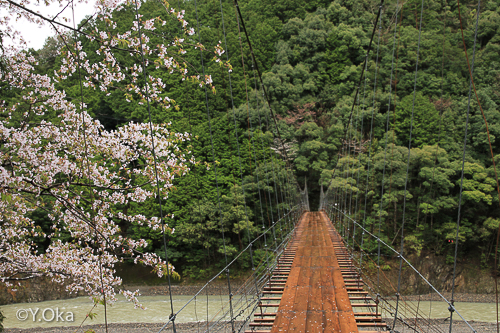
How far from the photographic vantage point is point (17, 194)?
101 inches

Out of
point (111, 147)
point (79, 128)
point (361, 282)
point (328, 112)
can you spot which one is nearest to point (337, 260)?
point (361, 282)

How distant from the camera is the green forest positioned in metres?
13.7

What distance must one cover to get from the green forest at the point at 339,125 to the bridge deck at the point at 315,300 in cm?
526

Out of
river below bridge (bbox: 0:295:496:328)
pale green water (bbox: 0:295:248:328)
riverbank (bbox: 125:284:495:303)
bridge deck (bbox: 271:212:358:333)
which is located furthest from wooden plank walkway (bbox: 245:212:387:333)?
riverbank (bbox: 125:284:495:303)

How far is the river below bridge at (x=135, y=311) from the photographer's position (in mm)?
11562

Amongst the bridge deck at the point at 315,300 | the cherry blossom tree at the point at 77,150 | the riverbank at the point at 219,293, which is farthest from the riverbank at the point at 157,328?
the cherry blossom tree at the point at 77,150

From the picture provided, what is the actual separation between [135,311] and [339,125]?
46.2 feet

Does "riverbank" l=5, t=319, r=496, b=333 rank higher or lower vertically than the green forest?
lower

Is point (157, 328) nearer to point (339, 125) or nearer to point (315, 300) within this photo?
point (315, 300)

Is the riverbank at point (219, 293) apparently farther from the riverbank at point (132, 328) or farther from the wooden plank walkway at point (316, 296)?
the wooden plank walkway at point (316, 296)

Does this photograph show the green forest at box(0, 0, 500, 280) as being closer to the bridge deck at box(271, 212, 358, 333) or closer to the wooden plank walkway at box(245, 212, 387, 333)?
the wooden plank walkway at box(245, 212, 387, 333)

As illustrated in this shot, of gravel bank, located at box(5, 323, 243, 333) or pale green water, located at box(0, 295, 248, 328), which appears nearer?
gravel bank, located at box(5, 323, 243, 333)

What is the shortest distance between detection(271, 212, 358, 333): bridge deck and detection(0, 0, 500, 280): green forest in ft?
17.2

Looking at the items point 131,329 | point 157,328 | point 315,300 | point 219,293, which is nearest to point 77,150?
point 315,300
